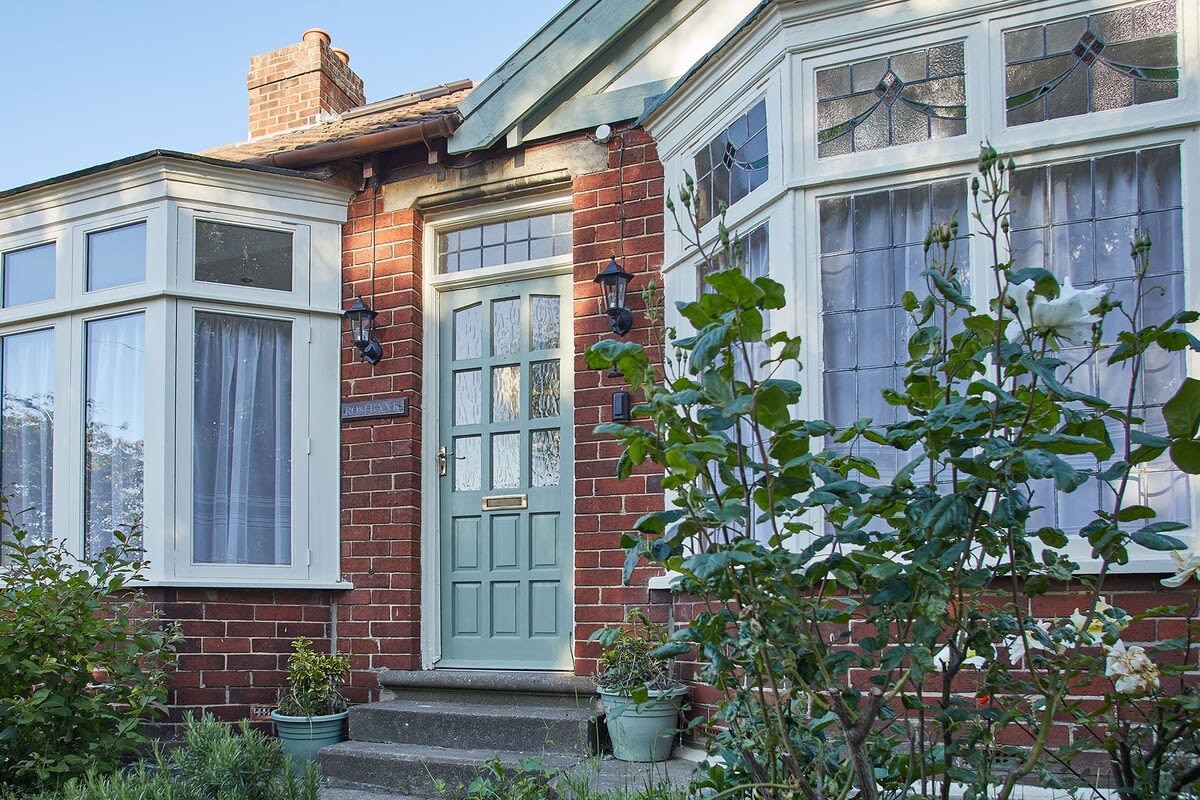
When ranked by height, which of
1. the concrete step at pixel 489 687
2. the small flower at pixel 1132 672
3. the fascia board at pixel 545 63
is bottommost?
the concrete step at pixel 489 687

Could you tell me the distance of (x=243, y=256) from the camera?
6480 millimetres

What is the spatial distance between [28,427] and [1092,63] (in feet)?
20.6

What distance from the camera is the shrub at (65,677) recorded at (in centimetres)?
456

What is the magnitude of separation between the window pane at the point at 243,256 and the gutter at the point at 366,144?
1.42 feet

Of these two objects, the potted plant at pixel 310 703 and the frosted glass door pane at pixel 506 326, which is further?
the frosted glass door pane at pixel 506 326

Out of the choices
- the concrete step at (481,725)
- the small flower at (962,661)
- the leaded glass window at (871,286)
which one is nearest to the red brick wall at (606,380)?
the concrete step at (481,725)

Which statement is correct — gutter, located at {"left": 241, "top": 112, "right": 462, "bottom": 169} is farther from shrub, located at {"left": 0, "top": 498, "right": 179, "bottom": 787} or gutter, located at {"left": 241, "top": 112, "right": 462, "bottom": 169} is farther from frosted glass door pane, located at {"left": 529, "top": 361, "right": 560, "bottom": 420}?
shrub, located at {"left": 0, "top": 498, "right": 179, "bottom": 787}

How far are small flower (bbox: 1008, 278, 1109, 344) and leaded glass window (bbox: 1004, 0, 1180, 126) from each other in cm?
269

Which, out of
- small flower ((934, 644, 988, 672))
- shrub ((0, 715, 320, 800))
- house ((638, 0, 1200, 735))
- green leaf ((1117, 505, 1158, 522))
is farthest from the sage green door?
green leaf ((1117, 505, 1158, 522))

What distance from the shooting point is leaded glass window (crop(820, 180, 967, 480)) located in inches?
180

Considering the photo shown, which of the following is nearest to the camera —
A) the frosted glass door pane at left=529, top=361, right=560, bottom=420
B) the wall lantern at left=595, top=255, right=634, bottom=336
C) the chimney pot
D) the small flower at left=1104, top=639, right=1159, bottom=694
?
the small flower at left=1104, top=639, right=1159, bottom=694

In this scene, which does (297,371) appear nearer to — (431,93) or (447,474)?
(447,474)

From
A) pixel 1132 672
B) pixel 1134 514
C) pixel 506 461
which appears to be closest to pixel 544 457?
pixel 506 461

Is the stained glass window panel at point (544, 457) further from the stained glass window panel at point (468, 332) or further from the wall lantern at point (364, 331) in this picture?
the wall lantern at point (364, 331)
